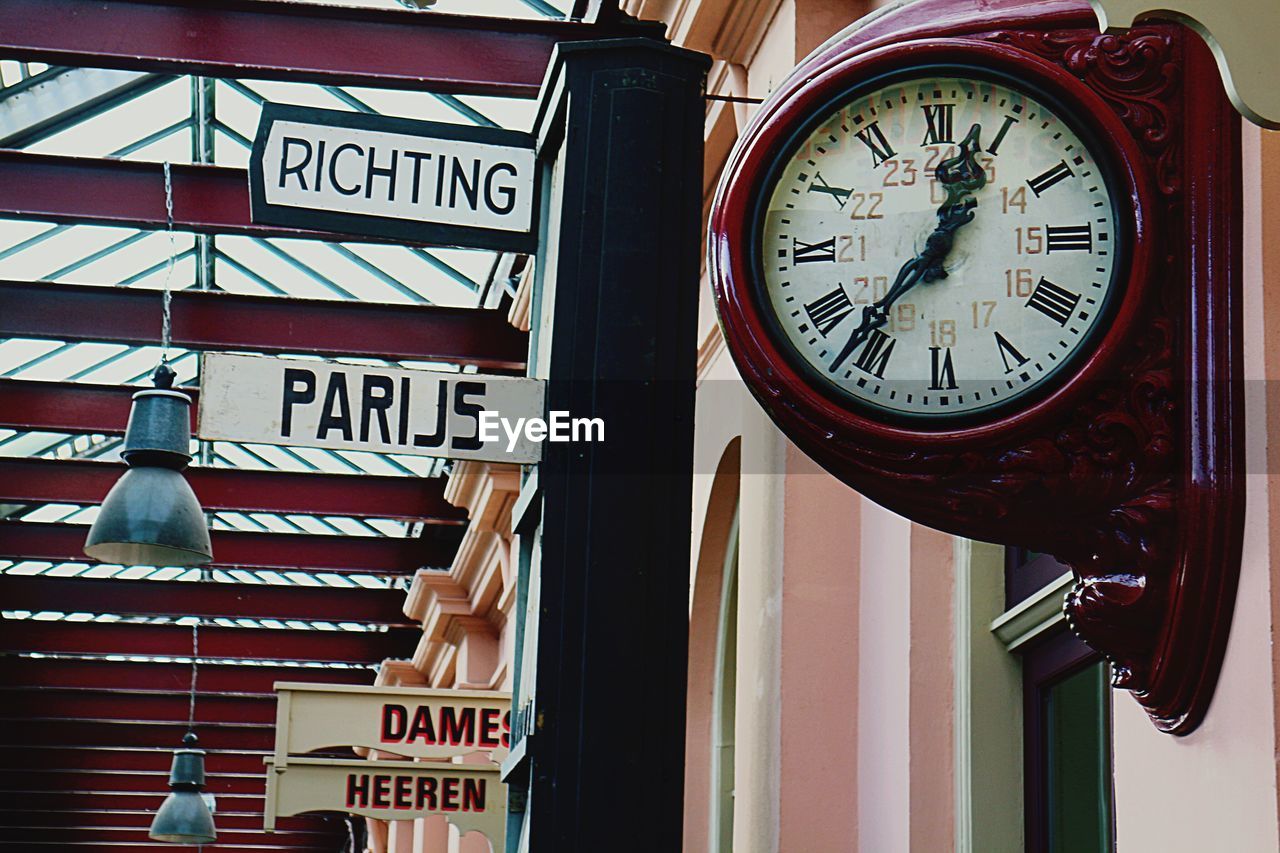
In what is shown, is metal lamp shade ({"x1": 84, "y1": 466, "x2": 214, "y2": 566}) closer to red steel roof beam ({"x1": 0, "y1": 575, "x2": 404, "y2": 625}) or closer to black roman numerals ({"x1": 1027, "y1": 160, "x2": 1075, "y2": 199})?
black roman numerals ({"x1": 1027, "y1": 160, "x2": 1075, "y2": 199})

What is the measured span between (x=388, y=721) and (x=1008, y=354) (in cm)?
768

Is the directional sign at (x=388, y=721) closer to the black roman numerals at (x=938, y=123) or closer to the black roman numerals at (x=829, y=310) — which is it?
the black roman numerals at (x=829, y=310)

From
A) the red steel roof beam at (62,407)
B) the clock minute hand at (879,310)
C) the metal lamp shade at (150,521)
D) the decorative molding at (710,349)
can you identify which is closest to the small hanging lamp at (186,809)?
the red steel roof beam at (62,407)

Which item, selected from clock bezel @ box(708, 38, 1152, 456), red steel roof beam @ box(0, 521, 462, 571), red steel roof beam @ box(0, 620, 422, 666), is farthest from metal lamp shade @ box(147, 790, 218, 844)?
clock bezel @ box(708, 38, 1152, 456)

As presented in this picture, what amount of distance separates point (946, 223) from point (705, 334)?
5562 millimetres

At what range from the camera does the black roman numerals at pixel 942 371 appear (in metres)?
3.37

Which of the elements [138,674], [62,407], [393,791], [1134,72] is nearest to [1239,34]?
[1134,72]

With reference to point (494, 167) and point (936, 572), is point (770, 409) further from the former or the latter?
point (936, 572)

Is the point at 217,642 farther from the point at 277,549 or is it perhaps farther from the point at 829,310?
the point at 829,310

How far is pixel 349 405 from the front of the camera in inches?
192

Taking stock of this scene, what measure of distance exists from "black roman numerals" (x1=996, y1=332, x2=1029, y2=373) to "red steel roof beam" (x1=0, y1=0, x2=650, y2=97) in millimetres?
6225

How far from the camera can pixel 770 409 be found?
3480 millimetres

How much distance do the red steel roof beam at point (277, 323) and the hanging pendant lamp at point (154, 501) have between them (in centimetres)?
388

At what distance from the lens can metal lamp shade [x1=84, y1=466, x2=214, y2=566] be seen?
8.56m
